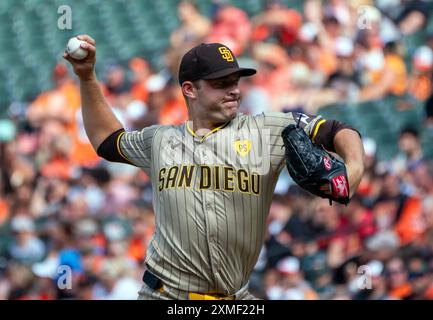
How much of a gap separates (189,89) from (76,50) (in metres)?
0.52

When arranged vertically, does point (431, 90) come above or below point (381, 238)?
above

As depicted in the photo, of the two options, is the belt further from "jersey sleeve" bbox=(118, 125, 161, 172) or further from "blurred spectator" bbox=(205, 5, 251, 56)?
"blurred spectator" bbox=(205, 5, 251, 56)

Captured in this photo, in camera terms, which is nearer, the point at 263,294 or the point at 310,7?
the point at 263,294

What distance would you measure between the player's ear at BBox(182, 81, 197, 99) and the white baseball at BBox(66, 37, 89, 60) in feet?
1.48

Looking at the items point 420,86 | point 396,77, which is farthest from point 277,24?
point 420,86

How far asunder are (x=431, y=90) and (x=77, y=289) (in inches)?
138

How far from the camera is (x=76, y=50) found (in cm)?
420

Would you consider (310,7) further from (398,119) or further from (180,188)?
(180,188)

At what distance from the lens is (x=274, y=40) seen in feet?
29.8

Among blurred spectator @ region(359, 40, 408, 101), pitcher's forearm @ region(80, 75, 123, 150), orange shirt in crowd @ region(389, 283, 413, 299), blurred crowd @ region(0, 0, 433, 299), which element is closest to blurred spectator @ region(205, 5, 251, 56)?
blurred crowd @ region(0, 0, 433, 299)

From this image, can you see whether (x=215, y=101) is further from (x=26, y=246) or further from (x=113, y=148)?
(x=26, y=246)

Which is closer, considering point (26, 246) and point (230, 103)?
point (230, 103)

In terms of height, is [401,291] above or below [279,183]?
below
